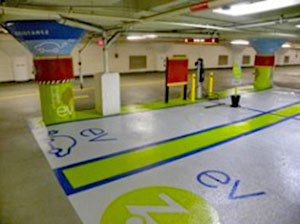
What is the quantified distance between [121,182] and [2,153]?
2588 millimetres

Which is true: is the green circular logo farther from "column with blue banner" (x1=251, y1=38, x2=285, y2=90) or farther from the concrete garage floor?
"column with blue banner" (x1=251, y1=38, x2=285, y2=90)

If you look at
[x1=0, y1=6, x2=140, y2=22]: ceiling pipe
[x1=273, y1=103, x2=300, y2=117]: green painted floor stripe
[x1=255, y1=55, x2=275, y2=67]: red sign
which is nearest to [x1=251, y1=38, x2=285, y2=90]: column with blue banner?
[x1=255, y1=55, x2=275, y2=67]: red sign

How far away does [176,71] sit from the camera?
8664 millimetres

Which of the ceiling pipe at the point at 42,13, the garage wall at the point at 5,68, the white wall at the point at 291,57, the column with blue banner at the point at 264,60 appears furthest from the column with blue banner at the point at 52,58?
the white wall at the point at 291,57

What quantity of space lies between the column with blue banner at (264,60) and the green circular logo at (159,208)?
10.4m

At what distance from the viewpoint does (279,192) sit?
325 centimetres

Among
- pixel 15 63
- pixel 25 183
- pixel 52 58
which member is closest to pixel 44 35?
pixel 52 58

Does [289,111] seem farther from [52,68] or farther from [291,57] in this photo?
[291,57]

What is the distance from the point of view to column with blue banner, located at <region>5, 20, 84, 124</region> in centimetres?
555

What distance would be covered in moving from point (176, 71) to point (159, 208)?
21.0 feet

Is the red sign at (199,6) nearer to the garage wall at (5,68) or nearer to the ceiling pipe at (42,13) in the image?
the ceiling pipe at (42,13)

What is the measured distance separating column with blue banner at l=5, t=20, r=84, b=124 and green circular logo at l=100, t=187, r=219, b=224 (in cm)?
407

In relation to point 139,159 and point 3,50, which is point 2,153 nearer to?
point 139,159

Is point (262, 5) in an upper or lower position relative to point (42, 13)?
upper
